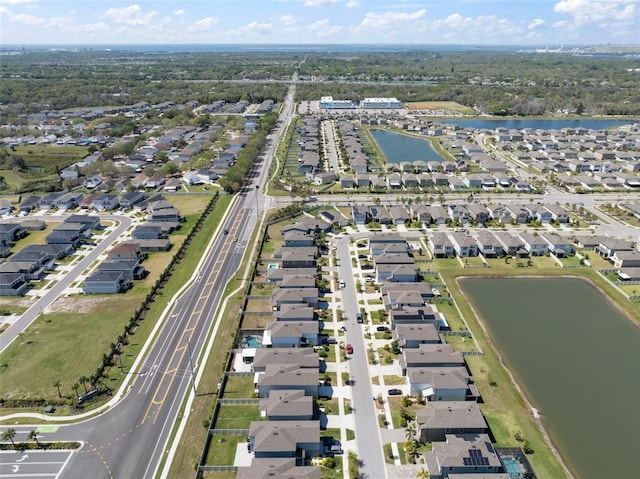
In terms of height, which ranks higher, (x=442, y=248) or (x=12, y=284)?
(x=442, y=248)

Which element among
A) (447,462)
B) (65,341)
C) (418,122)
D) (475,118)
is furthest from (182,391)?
(475,118)

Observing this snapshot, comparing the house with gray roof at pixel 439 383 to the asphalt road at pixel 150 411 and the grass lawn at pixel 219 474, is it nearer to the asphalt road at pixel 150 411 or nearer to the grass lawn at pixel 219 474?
the grass lawn at pixel 219 474

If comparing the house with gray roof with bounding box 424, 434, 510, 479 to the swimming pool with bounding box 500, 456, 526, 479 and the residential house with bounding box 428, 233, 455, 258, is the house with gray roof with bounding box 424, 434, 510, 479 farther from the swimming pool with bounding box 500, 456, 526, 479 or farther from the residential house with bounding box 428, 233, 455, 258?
the residential house with bounding box 428, 233, 455, 258

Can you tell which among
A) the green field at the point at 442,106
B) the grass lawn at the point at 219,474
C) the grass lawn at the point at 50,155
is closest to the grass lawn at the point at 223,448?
the grass lawn at the point at 219,474

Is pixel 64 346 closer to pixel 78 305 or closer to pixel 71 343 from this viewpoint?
pixel 71 343

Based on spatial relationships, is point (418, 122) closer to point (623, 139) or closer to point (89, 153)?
point (623, 139)

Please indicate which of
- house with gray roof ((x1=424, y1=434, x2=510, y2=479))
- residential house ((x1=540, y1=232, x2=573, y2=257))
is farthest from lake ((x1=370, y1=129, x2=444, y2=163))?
house with gray roof ((x1=424, y1=434, x2=510, y2=479))

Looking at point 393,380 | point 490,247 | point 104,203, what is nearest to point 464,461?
point 393,380
